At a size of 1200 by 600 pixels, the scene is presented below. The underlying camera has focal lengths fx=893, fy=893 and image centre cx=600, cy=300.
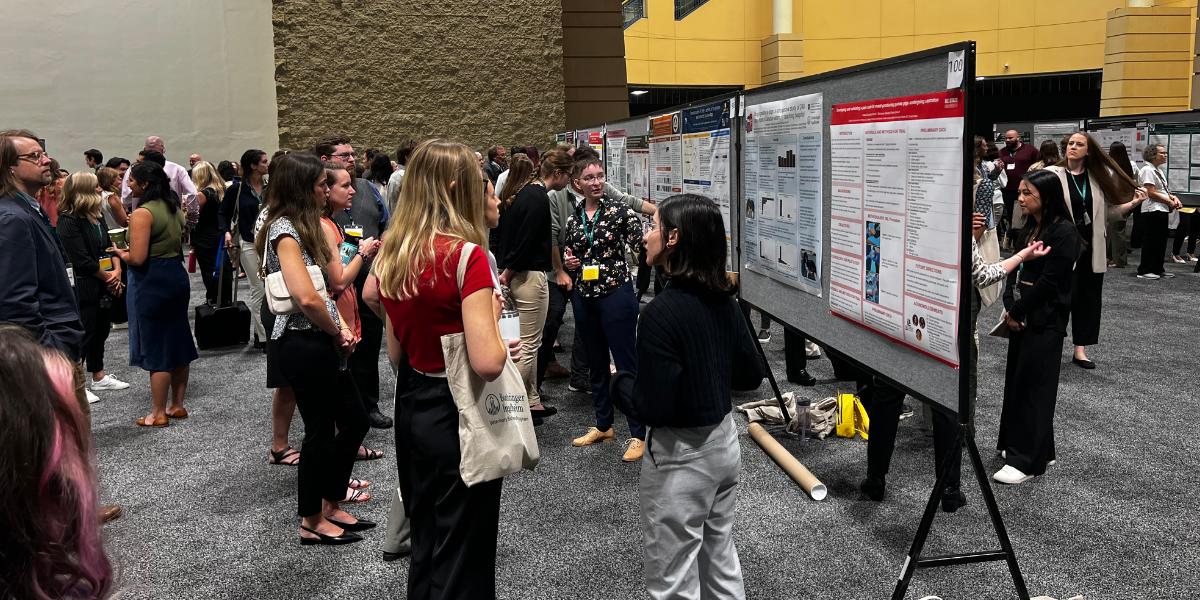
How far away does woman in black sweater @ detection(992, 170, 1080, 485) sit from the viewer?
165 inches

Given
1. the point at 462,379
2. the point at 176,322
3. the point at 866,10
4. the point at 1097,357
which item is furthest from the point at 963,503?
the point at 866,10

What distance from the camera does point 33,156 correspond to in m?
3.83

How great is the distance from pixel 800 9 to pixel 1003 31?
4719 millimetres

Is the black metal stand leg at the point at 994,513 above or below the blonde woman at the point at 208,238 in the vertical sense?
below

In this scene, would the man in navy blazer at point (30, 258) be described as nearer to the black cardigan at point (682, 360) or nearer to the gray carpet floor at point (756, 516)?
the gray carpet floor at point (756, 516)

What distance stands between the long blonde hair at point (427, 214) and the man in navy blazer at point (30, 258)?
180 cm

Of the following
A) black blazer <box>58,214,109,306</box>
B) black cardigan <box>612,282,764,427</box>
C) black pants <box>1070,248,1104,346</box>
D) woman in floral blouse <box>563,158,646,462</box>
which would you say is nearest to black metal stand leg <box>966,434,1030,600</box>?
black cardigan <box>612,282,764,427</box>

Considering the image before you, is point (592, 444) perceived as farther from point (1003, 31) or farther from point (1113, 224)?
point (1003, 31)

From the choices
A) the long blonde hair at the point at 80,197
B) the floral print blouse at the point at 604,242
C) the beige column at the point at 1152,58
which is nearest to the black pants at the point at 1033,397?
the floral print blouse at the point at 604,242

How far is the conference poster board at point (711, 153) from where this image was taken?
16.7 ft

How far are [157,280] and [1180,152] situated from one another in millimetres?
11627

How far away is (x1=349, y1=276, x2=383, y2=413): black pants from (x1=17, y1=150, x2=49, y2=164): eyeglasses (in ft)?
6.03

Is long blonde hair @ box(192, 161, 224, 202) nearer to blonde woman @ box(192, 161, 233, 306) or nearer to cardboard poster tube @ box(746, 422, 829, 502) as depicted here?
blonde woman @ box(192, 161, 233, 306)

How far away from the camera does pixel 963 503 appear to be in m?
4.06
